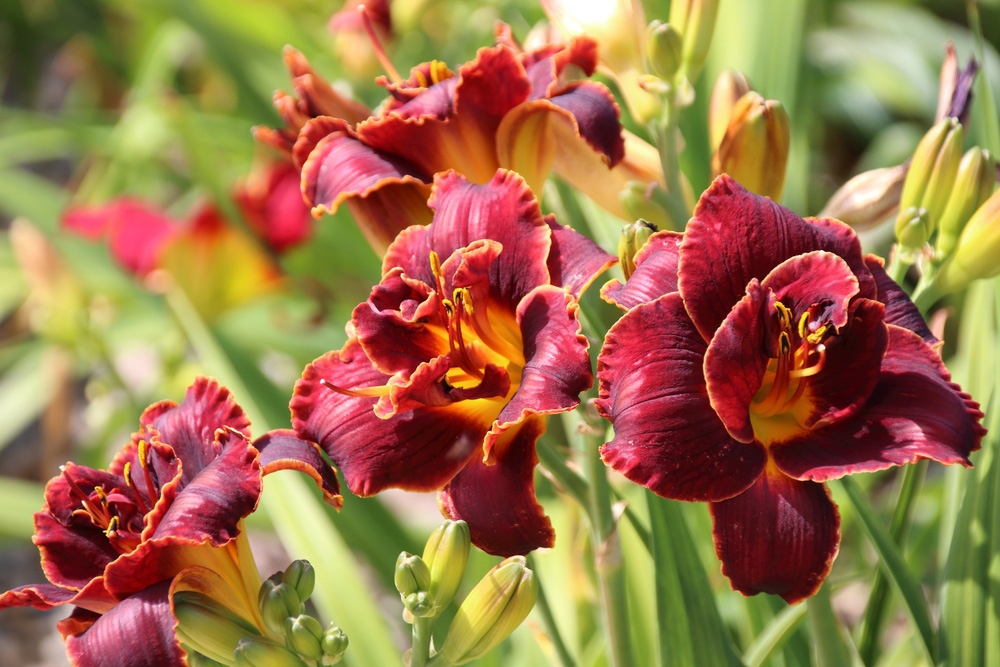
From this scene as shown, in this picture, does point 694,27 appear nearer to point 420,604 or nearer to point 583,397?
point 583,397

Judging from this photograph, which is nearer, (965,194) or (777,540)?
(777,540)

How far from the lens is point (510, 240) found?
1.23 ft

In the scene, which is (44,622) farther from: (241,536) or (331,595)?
(241,536)

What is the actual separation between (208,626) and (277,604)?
31 millimetres

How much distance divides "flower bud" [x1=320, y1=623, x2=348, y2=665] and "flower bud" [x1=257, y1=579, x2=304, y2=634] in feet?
0.06

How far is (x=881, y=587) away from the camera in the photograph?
Answer: 0.47m

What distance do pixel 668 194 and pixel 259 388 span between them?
1.61 feet

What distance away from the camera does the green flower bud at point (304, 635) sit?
1.26ft

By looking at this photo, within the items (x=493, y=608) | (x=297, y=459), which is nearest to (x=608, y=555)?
(x=493, y=608)

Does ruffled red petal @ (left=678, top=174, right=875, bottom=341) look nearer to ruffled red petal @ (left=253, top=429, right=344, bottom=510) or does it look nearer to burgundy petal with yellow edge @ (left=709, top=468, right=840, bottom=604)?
burgundy petal with yellow edge @ (left=709, top=468, right=840, bottom=604)

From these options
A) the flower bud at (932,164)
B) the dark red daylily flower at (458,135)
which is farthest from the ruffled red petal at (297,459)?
the flower bud at (932,164)

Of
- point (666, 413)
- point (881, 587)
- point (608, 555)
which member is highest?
point (666, 413)

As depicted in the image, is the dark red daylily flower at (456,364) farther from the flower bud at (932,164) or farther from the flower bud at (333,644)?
the flower bud at (932,164)

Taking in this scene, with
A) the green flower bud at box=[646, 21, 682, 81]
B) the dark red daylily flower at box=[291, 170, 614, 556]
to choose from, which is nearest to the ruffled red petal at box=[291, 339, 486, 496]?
the dark red daylily flower at box=[291, 170, 614, 556]
